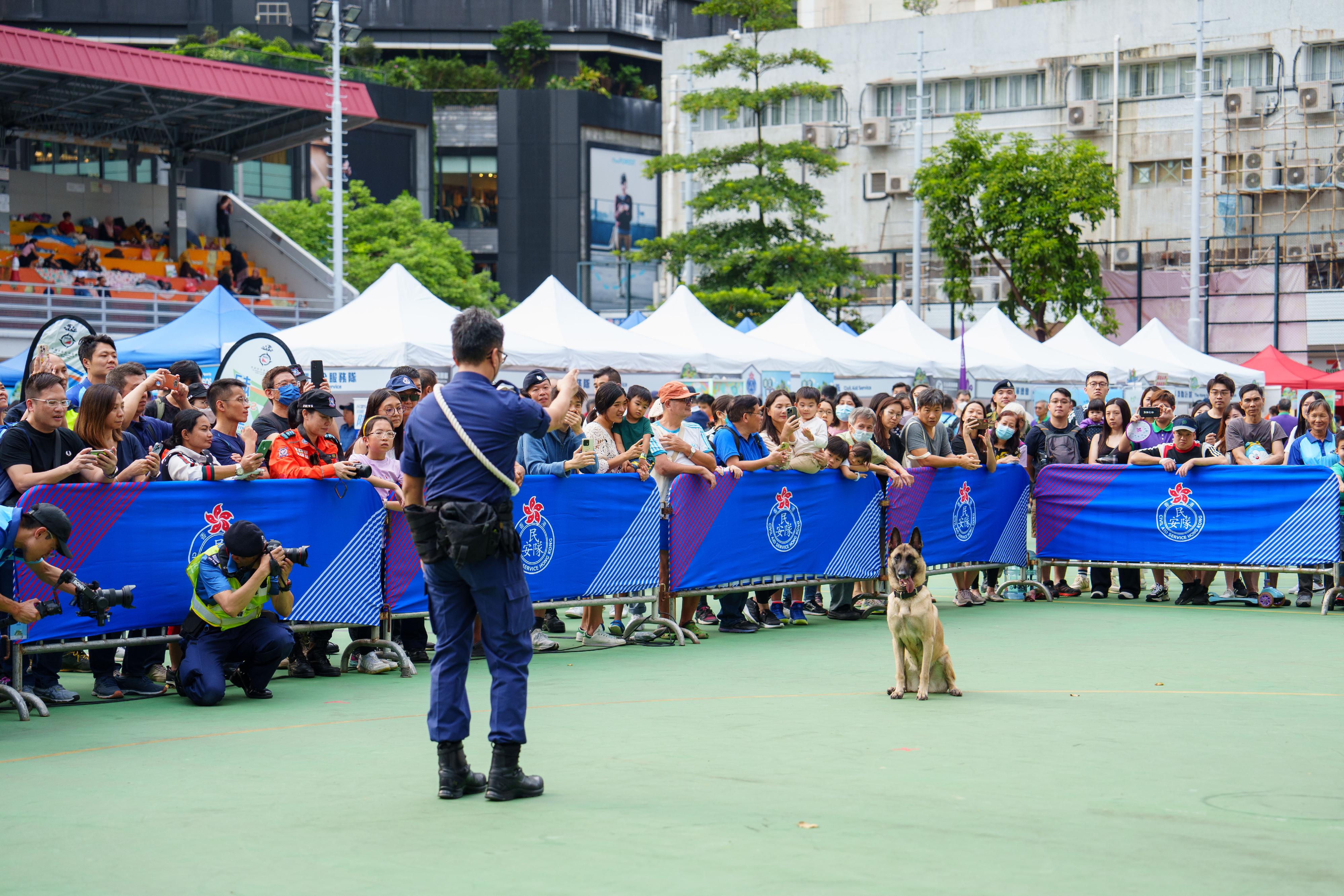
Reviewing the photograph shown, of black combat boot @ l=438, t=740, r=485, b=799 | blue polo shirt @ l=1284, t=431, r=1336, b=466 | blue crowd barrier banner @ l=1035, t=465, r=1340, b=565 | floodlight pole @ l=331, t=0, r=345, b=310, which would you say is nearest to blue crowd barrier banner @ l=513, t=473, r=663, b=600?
black combat boot @ l=438, t=740, r=485, b=799

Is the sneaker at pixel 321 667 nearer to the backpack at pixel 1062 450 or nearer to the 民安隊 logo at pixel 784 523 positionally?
the 民安隊 logo at pixel 784 523

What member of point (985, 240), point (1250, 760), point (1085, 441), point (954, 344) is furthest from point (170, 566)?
point (985, 240)

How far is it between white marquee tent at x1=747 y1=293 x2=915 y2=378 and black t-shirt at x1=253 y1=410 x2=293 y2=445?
578 inches

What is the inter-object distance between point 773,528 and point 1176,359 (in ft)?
68.6

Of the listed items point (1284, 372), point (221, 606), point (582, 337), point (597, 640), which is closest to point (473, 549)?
point (221, 606)

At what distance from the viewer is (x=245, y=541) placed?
8469mm

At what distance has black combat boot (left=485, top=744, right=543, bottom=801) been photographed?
598 cm

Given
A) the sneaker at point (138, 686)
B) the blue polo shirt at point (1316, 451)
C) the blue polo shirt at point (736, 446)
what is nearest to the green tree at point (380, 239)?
the blue polo shirt at point (1316, 451)

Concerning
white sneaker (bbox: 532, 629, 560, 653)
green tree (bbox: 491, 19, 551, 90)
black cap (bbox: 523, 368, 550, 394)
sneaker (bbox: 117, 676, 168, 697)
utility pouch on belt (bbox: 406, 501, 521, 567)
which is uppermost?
green tree (bbox: 491, 19, 551, 90)

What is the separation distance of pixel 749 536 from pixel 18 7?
71.4 metres

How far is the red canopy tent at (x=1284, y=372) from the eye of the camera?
31.4m

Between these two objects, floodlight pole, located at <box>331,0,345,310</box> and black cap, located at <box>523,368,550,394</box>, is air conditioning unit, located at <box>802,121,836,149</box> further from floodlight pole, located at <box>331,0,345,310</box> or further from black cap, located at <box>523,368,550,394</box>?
black cap, located at <box>523,368,550,394</box>

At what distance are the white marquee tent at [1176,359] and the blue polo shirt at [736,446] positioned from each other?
19.3 meters

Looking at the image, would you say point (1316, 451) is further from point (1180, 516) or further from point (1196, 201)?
point (1196, 201)
